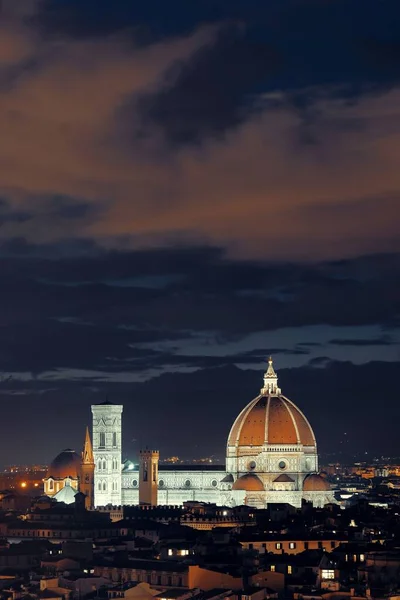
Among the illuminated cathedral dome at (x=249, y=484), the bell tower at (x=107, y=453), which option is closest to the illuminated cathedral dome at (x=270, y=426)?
the illuminated cathedral dome at (x=249, y=484)

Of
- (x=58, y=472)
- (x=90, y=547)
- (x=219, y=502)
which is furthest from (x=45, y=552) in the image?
(x=58, y=472)

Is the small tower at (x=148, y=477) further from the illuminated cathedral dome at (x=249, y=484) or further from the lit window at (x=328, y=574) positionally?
the lit window at (x=328, y=574)

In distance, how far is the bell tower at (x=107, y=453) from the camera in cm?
15962

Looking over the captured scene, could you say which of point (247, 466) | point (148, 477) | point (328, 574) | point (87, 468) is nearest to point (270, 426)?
point (247, 466)

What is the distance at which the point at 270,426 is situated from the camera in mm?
159000

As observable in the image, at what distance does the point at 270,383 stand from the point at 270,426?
271 inches

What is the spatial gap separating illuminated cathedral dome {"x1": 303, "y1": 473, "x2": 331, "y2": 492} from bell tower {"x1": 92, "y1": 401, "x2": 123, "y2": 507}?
40.9 feet

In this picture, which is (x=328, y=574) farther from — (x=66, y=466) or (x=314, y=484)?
(x=66, y=466)

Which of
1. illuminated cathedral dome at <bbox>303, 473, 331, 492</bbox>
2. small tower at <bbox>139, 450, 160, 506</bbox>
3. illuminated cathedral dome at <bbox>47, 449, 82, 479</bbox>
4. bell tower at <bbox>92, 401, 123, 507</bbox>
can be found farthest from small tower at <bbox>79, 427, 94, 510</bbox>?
illuminated cathedral dome at <bbox>303, 473, 331, 492</bbox>

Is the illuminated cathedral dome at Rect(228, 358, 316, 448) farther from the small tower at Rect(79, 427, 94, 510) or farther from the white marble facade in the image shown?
the small tower at Rect(79, 427, 94, 510)

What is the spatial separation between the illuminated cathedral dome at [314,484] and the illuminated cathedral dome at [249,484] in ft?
9.48

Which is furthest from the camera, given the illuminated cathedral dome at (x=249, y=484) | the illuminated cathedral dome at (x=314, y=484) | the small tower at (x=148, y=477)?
the small tower at (x=148, y=477)

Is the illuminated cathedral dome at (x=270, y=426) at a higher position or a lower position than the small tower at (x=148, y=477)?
higher

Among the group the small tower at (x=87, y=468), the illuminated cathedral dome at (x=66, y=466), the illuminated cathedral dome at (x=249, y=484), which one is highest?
the illuminated cathedral dome at (x=66, y=466)
